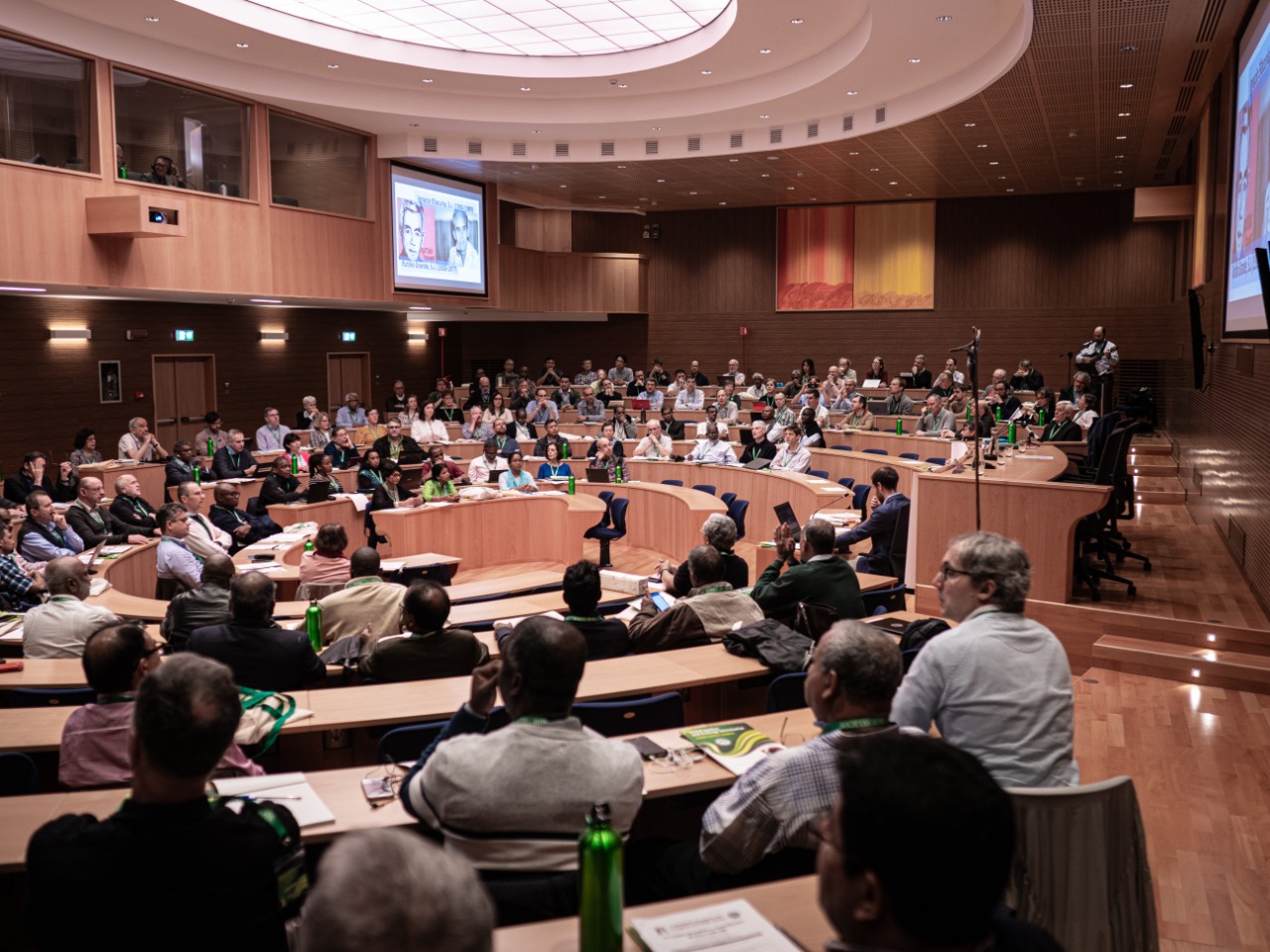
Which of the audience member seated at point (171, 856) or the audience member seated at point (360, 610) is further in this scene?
the audience member seated at point (360, 610)

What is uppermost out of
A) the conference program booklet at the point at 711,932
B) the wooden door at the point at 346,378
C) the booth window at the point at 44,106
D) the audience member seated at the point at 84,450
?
the booth window at the point at 44,106

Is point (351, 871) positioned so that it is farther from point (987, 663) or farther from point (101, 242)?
point (101, 242)

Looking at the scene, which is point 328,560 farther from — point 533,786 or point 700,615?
point 533,786

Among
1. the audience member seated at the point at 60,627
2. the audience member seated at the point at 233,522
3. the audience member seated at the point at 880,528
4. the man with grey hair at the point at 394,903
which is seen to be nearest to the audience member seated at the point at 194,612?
the audience member seated at the point at 60,627

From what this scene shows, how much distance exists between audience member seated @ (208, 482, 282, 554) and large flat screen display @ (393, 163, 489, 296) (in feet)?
23.3

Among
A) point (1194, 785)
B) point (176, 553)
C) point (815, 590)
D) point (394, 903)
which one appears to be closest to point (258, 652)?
point (815, 590)

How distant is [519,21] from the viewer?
11922 mm

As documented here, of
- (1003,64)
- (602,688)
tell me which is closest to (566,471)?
(1003,64)

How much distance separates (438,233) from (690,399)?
4.92m

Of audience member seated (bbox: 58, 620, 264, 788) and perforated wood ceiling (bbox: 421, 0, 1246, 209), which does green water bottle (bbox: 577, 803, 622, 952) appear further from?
perforated wood ceiling (bbox: 421, 0, 1246, 209)

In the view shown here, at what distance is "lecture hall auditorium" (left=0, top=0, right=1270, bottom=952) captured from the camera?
6.27 m

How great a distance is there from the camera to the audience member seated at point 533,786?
91.8 inches

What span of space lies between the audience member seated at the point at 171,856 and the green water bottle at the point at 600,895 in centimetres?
60

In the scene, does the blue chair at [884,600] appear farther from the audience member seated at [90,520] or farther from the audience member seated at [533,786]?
the audience member seated at [90,520]
